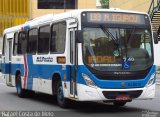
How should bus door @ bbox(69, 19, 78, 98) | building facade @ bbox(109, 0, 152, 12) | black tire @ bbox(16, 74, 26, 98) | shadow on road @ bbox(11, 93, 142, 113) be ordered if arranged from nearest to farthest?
bus door @ bbox(69, 19, 78, 98)
shadow on road @ bbox(11, 93, 142, 113)
black tire @ bbox(16, 74, 26, 98)
building facade @ bbox(109, 0, 152, 12)

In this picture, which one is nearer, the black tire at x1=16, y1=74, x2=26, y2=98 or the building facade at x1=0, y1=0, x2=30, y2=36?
the black tire at x1=16, y1=74, x2=26, y2=98

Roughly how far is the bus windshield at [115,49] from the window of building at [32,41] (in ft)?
13.5

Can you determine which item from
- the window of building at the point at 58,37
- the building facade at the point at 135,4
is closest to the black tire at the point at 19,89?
the window of building at the point at 58,37

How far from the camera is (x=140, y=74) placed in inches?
581

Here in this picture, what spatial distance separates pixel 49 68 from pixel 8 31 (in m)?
6.14

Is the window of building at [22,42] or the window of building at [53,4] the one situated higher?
the window of building at [53,4]

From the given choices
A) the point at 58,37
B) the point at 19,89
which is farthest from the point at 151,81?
the point at 19,89

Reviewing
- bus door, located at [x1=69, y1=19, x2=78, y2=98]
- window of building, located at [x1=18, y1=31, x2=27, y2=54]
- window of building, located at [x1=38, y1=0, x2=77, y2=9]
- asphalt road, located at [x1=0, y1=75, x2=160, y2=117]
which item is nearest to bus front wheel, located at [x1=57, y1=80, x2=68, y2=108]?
asphalt road, located at [x1=0, y1=75, x2=160, y2=117]

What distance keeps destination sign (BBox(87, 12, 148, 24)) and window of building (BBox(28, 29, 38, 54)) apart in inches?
156

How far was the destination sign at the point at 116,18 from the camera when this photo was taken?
14.8 m

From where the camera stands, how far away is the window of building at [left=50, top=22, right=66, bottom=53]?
15711 mm

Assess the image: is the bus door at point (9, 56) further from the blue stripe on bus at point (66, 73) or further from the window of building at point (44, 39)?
the window of building at point (44, 39)

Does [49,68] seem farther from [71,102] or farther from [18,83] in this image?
[18,83]

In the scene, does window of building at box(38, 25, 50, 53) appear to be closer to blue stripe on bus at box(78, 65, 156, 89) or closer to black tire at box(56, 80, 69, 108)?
black tire at box(56, 80, 69, 108)
